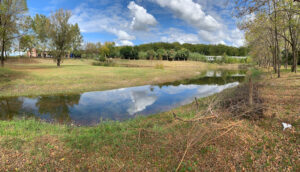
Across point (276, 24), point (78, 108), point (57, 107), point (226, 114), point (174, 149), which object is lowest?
point (78, 108)

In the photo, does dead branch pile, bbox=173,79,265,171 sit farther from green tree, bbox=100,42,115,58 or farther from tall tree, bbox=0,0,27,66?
green tree, bbox=100,42,115,58

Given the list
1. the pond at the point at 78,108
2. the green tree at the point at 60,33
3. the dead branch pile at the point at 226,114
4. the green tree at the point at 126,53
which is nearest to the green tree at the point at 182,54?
the green tree at the point at 126,53

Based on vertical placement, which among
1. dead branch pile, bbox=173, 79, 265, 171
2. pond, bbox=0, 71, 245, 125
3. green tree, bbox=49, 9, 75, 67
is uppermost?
green tree, bbox=49, 9, 75, 67

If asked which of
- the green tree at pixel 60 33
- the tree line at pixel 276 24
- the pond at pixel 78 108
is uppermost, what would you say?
the green tree at pixel 60 33

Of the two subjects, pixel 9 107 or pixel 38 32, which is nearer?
pixel 9 107

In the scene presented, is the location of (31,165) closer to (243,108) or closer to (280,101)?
(243,108)

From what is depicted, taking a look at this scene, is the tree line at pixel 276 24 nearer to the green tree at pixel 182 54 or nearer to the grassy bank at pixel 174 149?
the grassy bank at pixel 174 149

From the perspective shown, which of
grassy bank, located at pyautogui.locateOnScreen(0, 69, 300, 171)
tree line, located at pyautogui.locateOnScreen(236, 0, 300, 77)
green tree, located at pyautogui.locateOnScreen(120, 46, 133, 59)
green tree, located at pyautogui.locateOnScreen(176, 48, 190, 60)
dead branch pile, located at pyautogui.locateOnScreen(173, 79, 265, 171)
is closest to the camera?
grassy bank, located at pyautogui.locateOnScreen(0, 69, 300, 171)

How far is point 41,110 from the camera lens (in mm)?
13047

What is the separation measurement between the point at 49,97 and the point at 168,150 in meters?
16.7

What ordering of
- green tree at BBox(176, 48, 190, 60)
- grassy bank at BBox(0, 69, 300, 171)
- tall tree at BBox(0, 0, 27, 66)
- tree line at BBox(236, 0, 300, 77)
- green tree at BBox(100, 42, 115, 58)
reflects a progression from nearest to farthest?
grassy bank at BBox(0, 69, 300, 171)
tree line at BBox(236, 0, 300, 77)
tall tree at BBox(0, 0, 27, 66)
green tree at BBox(100, 42, 115, 58)
green tree at BBox(176, 48, 190, 60)

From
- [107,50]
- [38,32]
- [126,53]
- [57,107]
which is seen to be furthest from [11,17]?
[126,53]

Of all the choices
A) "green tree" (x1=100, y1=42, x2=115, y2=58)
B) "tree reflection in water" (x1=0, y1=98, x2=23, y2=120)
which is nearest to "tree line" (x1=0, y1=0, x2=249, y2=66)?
"tree reflection in water" (x1=0, y1=98, x2=23, y2=120)

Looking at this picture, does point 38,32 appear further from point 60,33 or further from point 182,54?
point 182,54
